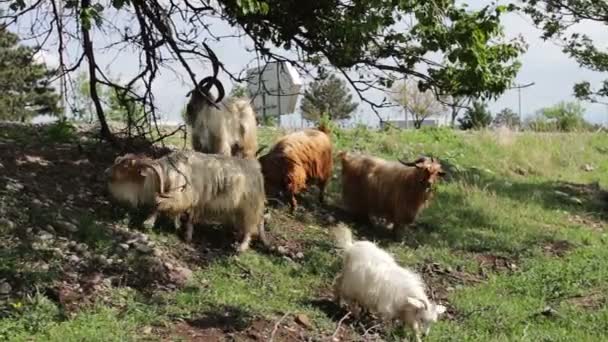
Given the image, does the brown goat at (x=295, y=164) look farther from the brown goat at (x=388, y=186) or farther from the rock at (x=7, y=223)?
the rock at (x=7, y=223)

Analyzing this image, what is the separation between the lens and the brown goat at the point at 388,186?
427 inches

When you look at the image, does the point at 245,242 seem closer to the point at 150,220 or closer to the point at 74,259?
the point at 150,220

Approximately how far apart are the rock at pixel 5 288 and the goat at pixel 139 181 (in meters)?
2.03

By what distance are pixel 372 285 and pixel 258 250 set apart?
1973 millimetres

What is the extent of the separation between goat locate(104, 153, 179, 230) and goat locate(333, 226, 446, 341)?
1973mm

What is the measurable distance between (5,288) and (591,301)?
560 cm

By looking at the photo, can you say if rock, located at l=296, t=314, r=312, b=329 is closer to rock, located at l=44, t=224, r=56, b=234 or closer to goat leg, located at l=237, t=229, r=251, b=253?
goat leg, located at l=237, t=229, r=251, b=253

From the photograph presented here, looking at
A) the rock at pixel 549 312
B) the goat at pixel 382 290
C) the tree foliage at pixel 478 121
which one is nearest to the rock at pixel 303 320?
the goat at pixel 382 290

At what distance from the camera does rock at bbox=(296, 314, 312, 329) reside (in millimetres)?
7301

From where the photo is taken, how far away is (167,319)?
22.5ft

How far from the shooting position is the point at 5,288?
667 cm

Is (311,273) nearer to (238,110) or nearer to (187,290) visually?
(187,290)

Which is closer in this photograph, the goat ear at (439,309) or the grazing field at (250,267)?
the grazing field at (250,267)

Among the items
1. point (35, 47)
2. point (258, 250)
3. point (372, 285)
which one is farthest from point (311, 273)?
point (35, 47)
